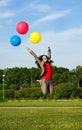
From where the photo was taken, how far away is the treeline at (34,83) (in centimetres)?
6322

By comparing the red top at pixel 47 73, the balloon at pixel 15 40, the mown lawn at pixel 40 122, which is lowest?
the mown lawn at pixel 40 122

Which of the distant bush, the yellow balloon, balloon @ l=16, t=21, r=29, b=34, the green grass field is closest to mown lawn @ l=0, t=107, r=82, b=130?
the green grass field

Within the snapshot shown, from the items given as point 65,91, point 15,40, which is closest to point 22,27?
point 15,40

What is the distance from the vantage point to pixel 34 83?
11231cm

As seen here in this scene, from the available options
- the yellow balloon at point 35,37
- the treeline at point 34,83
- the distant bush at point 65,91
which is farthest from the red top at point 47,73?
the treeline at point 34,83

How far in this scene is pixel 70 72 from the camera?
116m

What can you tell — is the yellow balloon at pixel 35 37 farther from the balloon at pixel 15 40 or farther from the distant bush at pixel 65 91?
the distant bush at pixel 65 91

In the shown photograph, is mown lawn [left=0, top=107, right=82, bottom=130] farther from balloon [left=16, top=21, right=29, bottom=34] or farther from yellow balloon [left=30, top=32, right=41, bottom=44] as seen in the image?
balloon [left=16, top=21, right=29, bottom=34]

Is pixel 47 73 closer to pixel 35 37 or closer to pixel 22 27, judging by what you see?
pixel 35 37

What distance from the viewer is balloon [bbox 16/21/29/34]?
46.6ft

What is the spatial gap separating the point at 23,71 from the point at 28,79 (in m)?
4.05

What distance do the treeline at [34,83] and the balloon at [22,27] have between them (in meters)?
48.3

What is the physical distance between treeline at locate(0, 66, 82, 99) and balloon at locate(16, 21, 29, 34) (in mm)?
48253

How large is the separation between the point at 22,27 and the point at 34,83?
98.3 m
